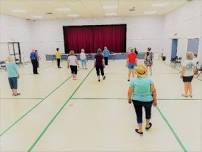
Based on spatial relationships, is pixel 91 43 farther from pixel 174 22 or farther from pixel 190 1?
pixel 190 1

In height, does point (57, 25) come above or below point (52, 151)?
above

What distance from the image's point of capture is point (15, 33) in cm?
1703

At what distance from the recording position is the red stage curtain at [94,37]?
64.9ft

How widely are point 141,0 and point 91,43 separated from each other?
975 cm

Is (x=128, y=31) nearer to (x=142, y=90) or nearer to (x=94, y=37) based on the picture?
(x=94, y=37)

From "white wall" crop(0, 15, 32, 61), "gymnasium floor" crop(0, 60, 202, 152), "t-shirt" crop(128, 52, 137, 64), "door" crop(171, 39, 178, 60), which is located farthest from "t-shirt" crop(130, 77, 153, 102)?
"white wall" crop(0, 15, 32, 61)

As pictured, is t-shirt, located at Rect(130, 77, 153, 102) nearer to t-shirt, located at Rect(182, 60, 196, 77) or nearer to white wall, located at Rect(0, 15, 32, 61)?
t-shirt, located at Rect(182, 60, 196, 77)

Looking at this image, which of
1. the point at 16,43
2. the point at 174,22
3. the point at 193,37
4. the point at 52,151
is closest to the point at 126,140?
the point at 52,151

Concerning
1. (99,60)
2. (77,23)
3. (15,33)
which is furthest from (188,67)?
(77,23)

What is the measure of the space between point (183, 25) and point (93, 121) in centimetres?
1130

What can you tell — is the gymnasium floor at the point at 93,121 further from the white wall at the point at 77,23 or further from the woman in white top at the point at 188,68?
the white wall at the point at 77,23

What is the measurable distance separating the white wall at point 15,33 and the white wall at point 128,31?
3.91 ft

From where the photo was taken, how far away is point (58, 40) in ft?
66.5

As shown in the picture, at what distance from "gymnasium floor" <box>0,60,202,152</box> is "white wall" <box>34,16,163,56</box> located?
1206 cm
